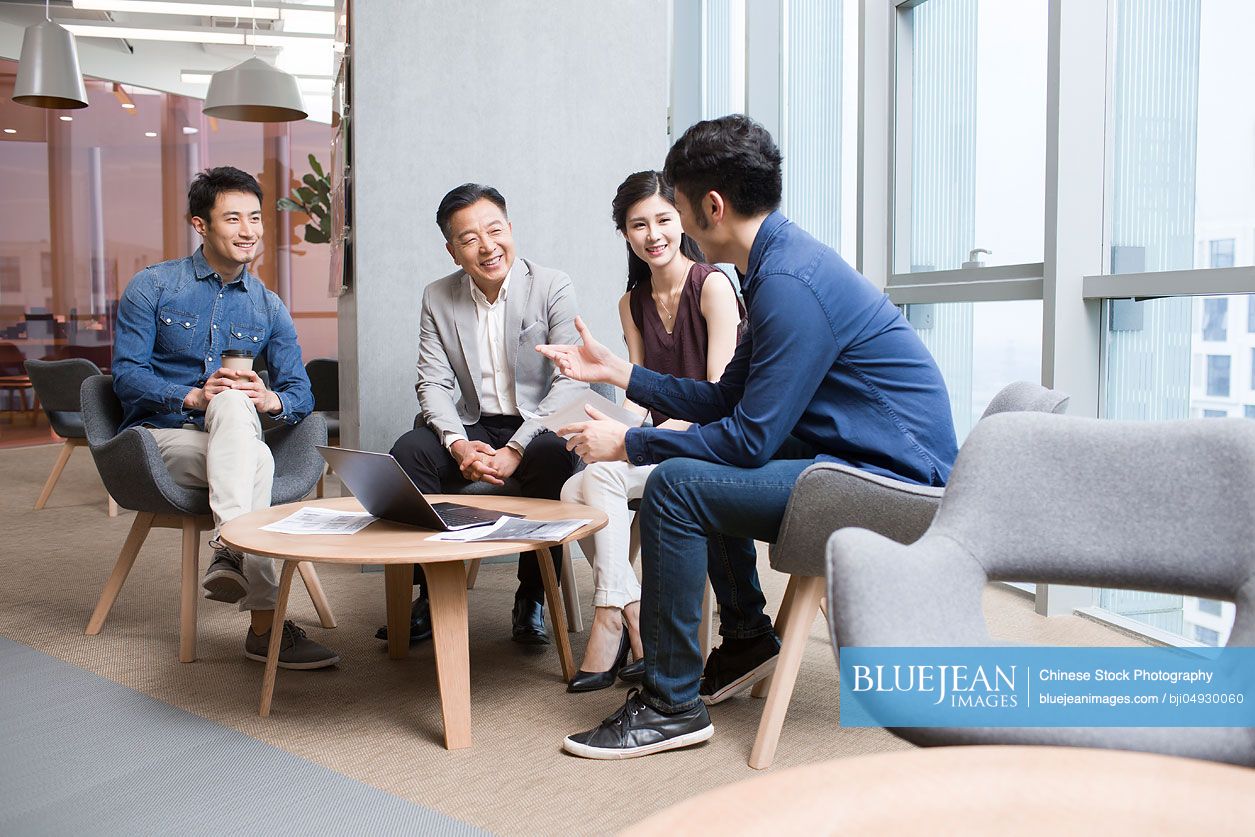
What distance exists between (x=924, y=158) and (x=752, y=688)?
226 cm

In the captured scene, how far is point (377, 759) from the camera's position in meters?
2.07

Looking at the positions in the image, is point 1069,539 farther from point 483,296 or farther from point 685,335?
point 483,296

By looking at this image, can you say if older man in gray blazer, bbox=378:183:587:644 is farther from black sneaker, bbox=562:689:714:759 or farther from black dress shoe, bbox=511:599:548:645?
black sneaker, bbox=562:689:714:759

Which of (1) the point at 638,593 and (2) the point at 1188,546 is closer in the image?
(2) the point at 1188,546

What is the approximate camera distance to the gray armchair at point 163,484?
266 centimetres

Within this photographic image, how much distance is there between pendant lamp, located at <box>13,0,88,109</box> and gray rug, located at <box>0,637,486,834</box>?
14.6 ft

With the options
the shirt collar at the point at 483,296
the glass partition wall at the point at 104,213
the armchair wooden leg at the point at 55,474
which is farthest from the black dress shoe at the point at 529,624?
the glass partition wall at the point at 104,213

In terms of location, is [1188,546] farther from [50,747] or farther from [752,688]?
[50,747]

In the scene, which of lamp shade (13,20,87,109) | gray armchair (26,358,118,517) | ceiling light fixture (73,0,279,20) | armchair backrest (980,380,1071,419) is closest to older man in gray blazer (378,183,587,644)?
armchair backrest (980,380,1071,419)

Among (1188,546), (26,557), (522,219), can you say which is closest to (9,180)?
(26,557)

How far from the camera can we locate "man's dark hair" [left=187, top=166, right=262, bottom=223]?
2.98m

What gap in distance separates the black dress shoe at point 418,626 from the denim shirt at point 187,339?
2.22 feet

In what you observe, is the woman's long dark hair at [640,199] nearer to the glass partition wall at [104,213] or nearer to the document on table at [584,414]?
the document on table at [584,414]

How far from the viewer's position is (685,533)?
2.01 metres
